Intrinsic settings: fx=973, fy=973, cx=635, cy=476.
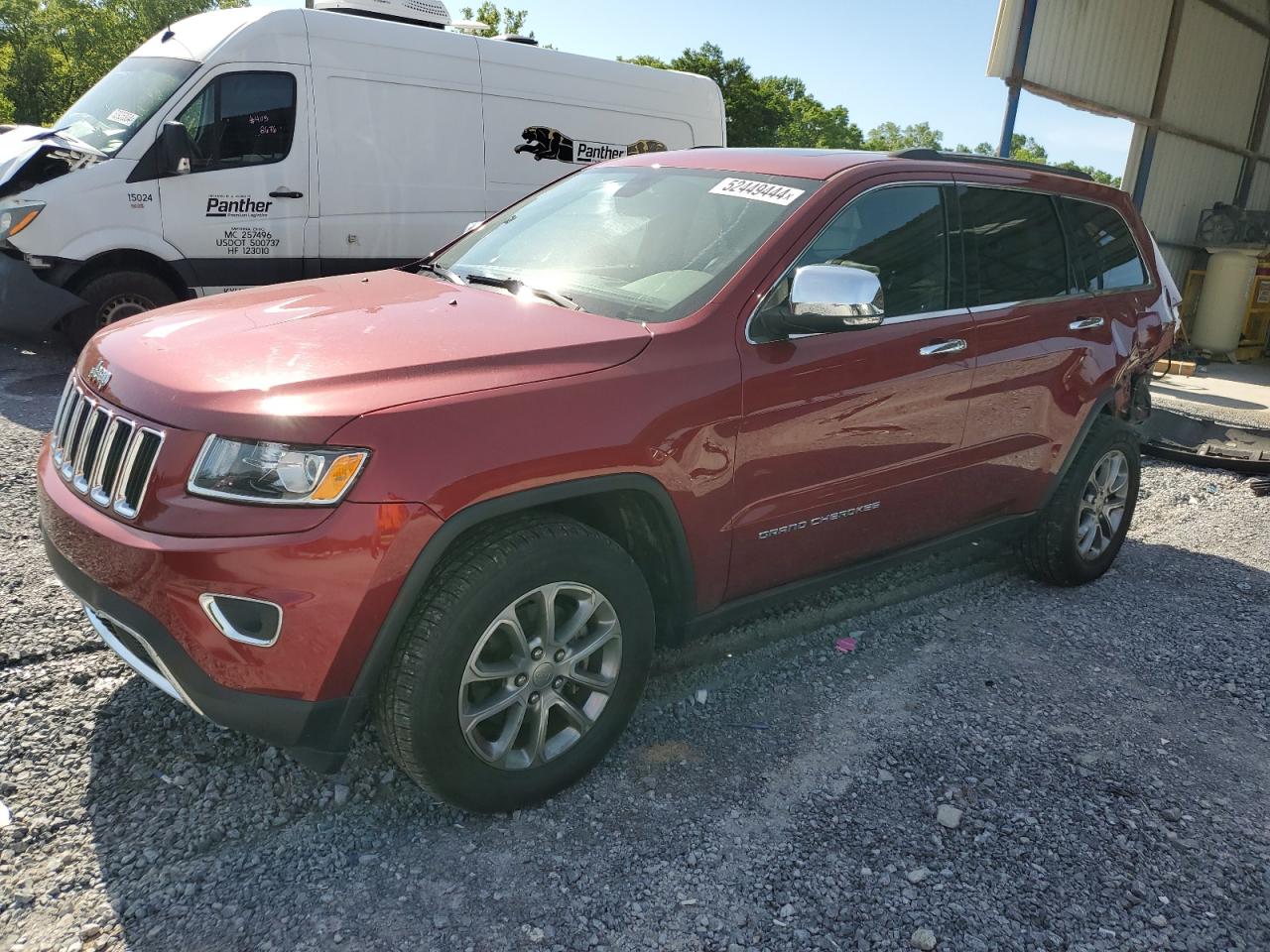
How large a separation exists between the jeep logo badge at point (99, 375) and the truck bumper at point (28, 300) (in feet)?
15.8

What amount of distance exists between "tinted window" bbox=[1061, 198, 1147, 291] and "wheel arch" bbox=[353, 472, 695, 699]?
2.57 meters

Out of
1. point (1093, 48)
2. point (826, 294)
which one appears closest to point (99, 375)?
point (826, 294)

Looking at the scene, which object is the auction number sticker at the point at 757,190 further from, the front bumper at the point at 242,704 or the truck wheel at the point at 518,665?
the front bumper at the point at 242,704

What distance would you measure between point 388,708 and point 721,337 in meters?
1.39

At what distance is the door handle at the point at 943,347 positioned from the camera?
3469 millimetres

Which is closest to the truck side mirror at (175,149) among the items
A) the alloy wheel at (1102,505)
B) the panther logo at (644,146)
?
the panther logo at (644,146)

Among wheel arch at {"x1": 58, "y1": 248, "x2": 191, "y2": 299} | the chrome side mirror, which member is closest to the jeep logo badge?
the chrome side mirror

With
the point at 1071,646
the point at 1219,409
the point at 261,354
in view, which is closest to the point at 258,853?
the point at 261,354

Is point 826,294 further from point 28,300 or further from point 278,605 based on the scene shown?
point 28,300

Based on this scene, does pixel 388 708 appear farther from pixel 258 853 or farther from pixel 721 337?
pixel 721 337

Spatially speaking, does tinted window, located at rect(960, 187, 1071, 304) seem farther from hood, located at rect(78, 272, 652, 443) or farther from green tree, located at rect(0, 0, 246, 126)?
green tree, located at rect(0, 0, 246, 126)

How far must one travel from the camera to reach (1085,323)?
4238 millimetres

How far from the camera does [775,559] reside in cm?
318

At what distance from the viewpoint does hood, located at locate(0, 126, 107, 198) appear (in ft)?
22.3
